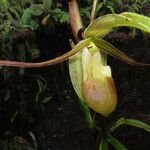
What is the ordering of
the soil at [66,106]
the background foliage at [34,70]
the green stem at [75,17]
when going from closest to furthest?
the green stem at [75,17]
the background foliage at [34,70]
the soil at [66,106]

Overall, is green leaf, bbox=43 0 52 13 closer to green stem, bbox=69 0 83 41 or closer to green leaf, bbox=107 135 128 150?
green stem, bbox=69 0 83 41

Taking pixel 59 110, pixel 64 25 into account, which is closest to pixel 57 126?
pixel 59 110

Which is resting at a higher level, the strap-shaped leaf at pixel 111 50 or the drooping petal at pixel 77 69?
the strap-shaped leaf at pixel 111 50

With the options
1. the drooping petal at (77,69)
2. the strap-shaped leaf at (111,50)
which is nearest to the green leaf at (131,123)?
the drooping petal at (77,69)

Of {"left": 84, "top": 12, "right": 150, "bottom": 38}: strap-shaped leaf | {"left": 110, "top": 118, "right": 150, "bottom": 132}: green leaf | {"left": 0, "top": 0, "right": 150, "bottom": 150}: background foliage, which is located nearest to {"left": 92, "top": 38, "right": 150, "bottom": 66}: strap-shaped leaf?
{"left": 84, "top": 12, "right": 150, "bottom": 38}: strap-shaped leaf

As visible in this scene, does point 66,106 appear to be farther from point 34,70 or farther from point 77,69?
point 77,69

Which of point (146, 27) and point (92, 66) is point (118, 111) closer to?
point (92, 66)

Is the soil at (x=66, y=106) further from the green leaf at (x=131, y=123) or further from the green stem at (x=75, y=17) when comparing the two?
the green stem at (x=75, y=17)
